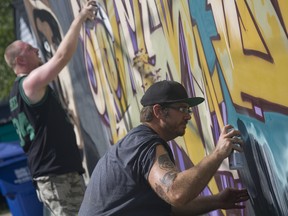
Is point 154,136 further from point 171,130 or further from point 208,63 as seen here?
point 208,63

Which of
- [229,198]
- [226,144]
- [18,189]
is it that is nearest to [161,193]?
[226,144]

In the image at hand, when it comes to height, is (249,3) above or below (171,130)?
above

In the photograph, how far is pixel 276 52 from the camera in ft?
13.3

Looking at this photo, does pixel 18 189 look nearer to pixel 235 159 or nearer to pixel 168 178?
pixel 235 159

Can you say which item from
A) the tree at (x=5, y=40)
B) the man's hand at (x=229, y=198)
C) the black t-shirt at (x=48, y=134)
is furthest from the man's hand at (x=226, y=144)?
the tree at (x=5, y=40)


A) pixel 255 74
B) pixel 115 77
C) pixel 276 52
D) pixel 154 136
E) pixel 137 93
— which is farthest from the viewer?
pixel 115 77

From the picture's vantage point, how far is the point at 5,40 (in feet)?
52.4

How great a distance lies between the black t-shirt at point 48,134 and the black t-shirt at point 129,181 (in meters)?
1.91

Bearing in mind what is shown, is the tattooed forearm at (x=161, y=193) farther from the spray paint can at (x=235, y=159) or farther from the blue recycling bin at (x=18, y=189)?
the blue recycling bin at (x=18, y=189)

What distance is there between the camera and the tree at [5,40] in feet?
51.5

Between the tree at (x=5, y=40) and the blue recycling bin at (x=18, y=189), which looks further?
the tree at (x=5, y=40)

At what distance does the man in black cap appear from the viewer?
3508 mm

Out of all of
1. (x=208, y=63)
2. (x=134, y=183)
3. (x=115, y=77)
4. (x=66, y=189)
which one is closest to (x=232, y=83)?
(x=208, y=63)

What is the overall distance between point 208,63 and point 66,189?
1.59 m
